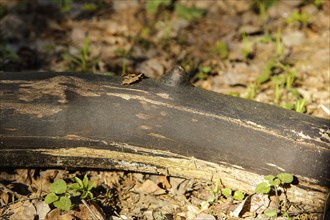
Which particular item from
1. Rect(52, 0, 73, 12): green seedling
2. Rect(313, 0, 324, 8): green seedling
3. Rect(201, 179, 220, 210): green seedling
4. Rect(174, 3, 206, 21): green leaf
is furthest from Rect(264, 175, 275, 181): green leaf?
Rect(52, 0, 73, 12): green seedling

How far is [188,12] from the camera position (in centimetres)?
471

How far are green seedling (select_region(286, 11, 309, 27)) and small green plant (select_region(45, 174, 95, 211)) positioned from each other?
330cm

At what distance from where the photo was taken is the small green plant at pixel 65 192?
7.25ft

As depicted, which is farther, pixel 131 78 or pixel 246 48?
pixel 246 48

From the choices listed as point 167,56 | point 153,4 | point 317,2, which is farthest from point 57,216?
point 317,2

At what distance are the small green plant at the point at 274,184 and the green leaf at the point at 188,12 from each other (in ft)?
9.68

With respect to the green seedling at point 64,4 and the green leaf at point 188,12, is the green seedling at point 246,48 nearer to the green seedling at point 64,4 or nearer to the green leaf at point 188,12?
the green leaf at point 188,12

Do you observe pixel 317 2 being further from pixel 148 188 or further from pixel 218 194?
pixel 148 188

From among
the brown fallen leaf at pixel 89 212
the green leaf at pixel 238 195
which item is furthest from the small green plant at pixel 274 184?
the brown fallen leaf at pixel 89 212

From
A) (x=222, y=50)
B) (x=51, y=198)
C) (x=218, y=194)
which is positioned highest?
(x=222, y=50)

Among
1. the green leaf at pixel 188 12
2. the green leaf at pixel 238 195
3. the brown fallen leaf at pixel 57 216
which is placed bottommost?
the brown fallen leaf at pixel 57 216

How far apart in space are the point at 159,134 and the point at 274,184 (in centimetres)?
78

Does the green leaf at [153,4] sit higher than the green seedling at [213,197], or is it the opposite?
the green leaf at [153,4]

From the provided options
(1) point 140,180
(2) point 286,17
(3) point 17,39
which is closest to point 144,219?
(1) point 140,180
